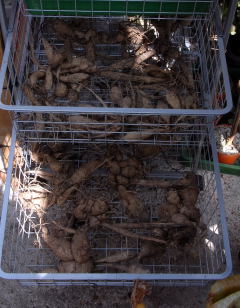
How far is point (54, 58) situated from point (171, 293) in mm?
1173

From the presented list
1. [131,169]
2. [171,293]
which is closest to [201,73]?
[131,169]

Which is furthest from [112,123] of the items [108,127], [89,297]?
[89,297]

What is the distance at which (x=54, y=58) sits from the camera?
6.41 ft

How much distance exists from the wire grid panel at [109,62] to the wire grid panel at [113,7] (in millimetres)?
66

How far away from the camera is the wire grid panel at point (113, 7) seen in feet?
6.18

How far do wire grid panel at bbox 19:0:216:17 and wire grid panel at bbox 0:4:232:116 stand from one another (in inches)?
2.6

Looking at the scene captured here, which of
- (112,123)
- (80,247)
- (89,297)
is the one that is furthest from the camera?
(89,297)

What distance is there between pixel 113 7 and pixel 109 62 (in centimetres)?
27

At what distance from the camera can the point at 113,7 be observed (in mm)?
1900

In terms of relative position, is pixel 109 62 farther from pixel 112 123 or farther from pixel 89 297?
pixel 89 297

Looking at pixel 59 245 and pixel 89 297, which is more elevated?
pixel 59 245

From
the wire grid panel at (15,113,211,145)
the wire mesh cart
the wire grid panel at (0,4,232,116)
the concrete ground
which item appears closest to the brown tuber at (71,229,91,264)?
the wire mesh cart

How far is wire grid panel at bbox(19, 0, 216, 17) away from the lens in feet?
6.18

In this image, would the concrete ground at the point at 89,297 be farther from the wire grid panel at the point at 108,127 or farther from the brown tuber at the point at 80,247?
the wire grid panel at the point at 108,127
